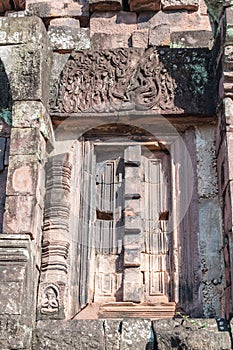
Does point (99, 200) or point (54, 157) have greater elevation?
point (54, 157)

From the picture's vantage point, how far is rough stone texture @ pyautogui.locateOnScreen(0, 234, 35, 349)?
4.87m

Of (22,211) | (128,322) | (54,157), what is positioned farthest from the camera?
(54,157)

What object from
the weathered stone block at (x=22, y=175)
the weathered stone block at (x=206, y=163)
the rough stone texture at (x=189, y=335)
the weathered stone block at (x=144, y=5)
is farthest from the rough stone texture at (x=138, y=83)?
the rough stone texture at (x=189, y=335)

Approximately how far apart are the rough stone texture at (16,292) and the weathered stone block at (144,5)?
3235 millimetres

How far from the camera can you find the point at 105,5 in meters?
7.22

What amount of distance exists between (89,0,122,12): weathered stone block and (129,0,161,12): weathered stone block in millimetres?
150

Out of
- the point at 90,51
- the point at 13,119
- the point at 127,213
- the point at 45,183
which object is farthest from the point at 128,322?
the point at 90,51

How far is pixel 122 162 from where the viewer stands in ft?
21.0

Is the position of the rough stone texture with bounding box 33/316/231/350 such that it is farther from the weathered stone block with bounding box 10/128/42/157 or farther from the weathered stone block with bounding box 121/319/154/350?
the weathered stone block with bounding box 10/128/42/157

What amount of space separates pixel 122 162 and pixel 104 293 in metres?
1.37

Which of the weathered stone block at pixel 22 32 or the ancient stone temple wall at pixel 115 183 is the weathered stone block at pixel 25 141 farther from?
the weathered stone block at pixel 22 32

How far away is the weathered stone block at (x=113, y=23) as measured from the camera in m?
7.11

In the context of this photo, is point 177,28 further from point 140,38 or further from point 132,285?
point 132,285

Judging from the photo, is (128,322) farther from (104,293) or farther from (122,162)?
(122,162)
